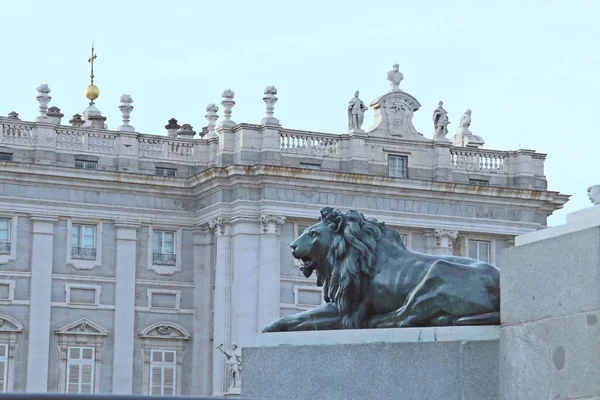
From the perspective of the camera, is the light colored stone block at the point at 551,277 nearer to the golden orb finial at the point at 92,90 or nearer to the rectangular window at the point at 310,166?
the rectangular window at the point at 310,166

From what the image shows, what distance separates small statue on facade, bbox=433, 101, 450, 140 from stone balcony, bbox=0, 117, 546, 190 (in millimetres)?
669

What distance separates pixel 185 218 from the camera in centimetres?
5909

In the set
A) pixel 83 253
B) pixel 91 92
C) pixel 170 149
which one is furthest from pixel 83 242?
pixel 91 92

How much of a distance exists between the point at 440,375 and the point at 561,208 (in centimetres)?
5347

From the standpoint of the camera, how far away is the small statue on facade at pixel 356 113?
200 feet

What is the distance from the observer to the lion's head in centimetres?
1084

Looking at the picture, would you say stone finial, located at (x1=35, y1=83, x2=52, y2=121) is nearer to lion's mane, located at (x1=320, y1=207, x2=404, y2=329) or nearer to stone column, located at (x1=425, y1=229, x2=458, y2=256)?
stone column, located at (x1=425, y1=229, x2=458, y2=256)

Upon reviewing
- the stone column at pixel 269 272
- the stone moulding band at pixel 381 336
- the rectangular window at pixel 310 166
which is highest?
the rectangular window at pixel 310 166

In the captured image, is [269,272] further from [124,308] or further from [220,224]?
[124,308]

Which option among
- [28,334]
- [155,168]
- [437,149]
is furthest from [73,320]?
[437,149]

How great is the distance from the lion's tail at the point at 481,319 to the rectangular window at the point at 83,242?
4721 cm

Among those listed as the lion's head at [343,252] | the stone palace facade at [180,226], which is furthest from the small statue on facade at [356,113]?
the lion's head at [343,252]

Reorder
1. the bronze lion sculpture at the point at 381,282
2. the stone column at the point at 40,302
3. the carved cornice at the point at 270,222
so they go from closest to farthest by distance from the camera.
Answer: the bronze lion sculpture at the point at 381,282 → the stone column at the point at 40,302 → the carved cornice at the point at 270,222

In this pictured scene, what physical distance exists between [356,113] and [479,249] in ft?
19.2
